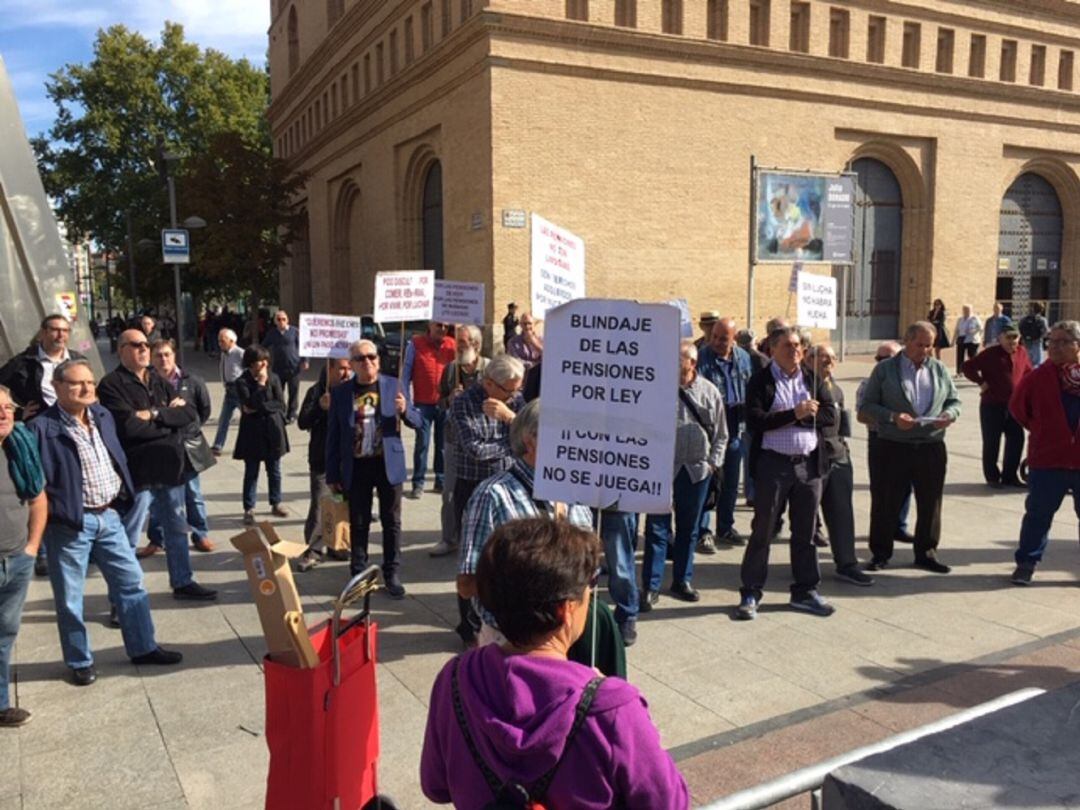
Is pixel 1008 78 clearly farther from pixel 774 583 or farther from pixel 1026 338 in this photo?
pixel 774 583

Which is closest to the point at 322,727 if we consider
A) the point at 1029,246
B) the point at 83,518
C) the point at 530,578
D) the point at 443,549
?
the point at 530,578

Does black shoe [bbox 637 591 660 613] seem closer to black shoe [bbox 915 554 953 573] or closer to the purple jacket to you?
black shoe [bbox 915 554 953 573]

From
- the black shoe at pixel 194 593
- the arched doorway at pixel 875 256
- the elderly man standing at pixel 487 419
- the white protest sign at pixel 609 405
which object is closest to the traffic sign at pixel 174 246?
the black shoe at pixel 194 593

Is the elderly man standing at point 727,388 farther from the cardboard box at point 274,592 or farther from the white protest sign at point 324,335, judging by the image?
the cardboard box at point 274,592

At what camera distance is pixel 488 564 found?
1995 millimetres

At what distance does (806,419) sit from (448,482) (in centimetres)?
298

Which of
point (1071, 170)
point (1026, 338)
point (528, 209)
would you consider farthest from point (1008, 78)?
point (1026, 338)

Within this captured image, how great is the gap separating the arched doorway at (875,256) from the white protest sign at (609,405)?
27.2m

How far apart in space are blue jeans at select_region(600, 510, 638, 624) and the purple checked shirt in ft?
3.85

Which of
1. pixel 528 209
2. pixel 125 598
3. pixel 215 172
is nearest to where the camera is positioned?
pixel 125 598

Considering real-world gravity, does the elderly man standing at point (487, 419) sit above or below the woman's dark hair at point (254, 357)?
below

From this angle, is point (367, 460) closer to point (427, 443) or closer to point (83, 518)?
point (83, 518)

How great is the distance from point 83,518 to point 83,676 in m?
0.90

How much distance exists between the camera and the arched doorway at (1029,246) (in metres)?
31.3
